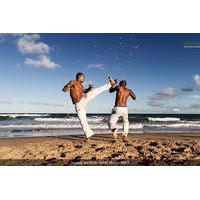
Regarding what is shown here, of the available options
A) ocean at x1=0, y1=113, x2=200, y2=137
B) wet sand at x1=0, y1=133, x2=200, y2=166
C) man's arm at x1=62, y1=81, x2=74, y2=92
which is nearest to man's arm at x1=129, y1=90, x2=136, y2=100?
wet sand at x1=0, y1=133, x2=200, y2=166

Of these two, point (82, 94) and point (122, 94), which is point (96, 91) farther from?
point (122, 94)

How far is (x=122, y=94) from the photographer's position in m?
7.54

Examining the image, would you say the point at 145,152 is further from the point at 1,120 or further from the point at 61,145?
the point at 1,120

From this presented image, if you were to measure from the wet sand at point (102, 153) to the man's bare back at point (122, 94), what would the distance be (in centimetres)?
86

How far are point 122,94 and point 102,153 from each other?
58.7 inches

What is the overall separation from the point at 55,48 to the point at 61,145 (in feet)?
6.78

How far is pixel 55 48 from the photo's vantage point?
7.00 meters

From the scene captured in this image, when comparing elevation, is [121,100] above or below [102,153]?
above

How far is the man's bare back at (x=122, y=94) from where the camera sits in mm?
7477

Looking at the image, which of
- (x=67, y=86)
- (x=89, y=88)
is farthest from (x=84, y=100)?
(x=67, y=86)

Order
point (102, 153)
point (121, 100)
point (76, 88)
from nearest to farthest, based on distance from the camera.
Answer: point (102, 153) → point (76, 88) → point (121, 100)

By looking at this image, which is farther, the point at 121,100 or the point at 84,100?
the point at 121,100
